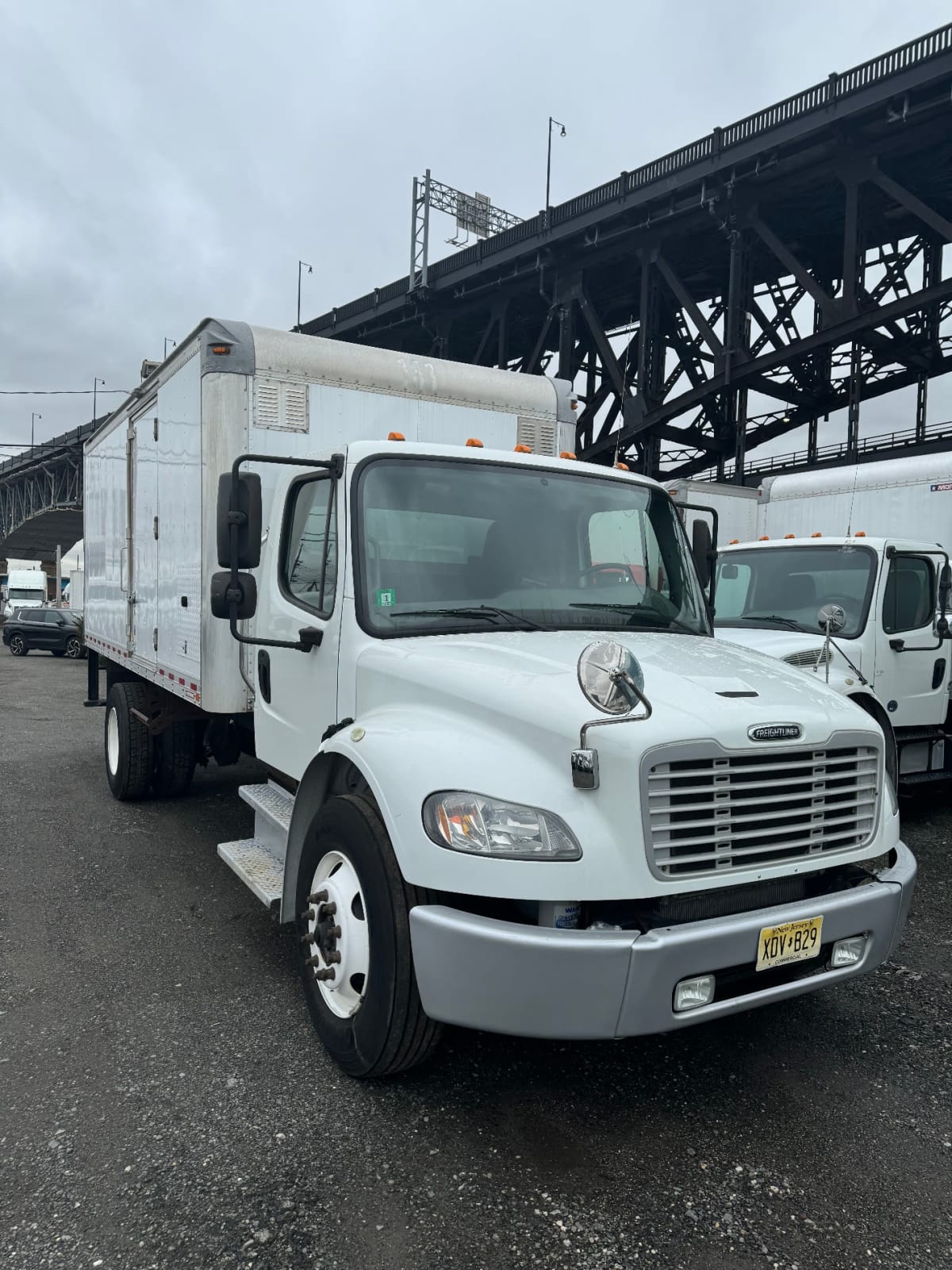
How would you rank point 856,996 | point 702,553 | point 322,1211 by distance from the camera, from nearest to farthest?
point 322,1211, point 856,996, point 702,553

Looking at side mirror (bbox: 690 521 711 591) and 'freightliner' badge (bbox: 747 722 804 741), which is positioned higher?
side mirror (bbox: 690 521 711 591)

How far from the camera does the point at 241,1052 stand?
363cm

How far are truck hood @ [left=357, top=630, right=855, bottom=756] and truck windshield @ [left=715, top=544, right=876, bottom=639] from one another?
4.18m

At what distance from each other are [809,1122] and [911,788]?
5.25 meters

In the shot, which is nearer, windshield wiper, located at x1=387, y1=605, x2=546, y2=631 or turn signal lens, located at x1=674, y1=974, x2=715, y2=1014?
turn signal lens, located at x1=674, y1=974, x2=715, y2=1014

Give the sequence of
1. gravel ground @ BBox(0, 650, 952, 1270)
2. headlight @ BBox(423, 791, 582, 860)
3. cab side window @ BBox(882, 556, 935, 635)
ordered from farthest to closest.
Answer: cab side window @ BBox(882, 556, 935, 635), headlight @ BBox(423, 791, 582, 860), gravel ground @ BBox(0, 650, 952, 1270)

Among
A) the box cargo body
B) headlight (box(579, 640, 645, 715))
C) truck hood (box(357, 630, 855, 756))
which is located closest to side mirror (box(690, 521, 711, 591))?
truck hood (box(357, 630, 855, 756))

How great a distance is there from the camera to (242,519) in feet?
12.4

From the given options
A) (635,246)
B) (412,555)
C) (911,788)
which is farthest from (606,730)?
(635,246)

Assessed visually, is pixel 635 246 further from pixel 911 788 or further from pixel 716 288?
pixel 911 788

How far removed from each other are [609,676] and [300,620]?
182cm

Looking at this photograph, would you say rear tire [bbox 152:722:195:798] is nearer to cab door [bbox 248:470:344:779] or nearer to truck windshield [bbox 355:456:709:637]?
cab door [bbox 248:470:344:779]

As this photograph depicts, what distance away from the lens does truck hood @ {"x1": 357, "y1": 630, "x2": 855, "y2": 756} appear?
291 centimetres

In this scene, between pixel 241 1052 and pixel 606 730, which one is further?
pixel 241 1052
